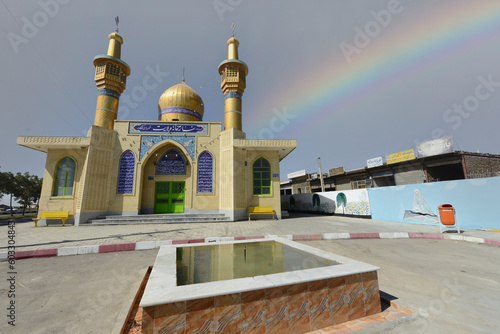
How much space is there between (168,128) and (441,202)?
14.8m

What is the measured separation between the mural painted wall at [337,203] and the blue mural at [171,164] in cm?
1099

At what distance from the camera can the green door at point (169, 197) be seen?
42.2 ft

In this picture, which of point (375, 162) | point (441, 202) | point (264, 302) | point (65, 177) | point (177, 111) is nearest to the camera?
point (264, 302)

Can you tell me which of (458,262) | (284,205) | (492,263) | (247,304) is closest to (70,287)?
(247,304)

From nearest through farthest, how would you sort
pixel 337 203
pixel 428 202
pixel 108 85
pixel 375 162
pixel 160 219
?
pixel 428 202, pixel 160 219, pixel 108 85, pixel 337 203, pixel 375 162

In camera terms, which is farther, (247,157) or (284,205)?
(284,205)

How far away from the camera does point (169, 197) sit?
1301 centimetres

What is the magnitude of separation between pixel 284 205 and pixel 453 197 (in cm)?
1658

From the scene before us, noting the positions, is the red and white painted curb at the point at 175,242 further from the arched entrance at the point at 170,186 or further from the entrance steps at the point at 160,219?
the arched entrance at the point at 170,186

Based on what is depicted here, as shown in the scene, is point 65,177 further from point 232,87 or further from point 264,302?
point 264,302

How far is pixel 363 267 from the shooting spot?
2.44m

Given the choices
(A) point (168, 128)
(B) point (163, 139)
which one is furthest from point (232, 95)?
(B) point (163, 139)

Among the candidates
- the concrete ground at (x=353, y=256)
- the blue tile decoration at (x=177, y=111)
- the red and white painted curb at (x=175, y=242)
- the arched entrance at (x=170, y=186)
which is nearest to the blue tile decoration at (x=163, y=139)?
the arched entrance at (x=170, y=186)

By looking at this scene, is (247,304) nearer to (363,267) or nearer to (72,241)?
(363,267)
